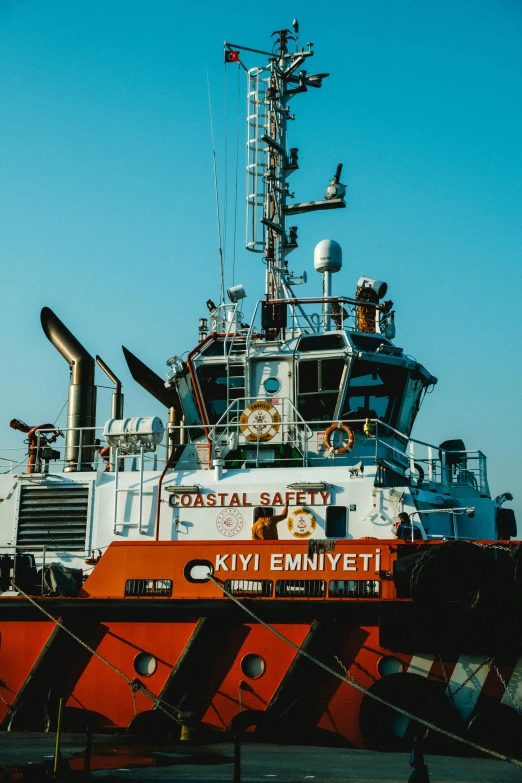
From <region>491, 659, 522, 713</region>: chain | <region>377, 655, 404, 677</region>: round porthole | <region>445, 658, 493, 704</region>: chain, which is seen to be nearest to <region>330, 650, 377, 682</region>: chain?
<region>377, 655, 404, 677</region>: round porthole

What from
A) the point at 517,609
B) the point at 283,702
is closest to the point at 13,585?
the point at 283,702

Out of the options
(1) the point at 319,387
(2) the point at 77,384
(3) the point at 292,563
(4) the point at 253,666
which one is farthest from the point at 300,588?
(2) the point at 77,384

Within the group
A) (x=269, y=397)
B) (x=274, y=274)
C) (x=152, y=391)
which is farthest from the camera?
(x=152, y=391)

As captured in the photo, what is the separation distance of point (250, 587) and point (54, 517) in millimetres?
3858

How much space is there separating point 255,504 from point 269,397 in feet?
7.27

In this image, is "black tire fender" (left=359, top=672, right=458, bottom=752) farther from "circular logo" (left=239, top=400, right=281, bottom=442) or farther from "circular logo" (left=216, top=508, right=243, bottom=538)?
"circular logo" (left=239, top=400, right=281, bottom=442)

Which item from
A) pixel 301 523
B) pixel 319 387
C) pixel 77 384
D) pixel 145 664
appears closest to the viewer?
pixel 145 664

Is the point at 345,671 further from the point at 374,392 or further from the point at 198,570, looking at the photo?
the point at 374,392

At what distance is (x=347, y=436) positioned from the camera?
1365 cm

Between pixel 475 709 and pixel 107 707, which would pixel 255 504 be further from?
pixel 475 709

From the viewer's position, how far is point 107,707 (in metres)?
11.7

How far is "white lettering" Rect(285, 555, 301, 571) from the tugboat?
0.02 m

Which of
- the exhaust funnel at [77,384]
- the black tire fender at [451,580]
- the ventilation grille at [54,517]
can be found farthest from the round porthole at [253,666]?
the exhaust funnel at [77,384]

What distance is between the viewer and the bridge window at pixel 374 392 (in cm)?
1448
